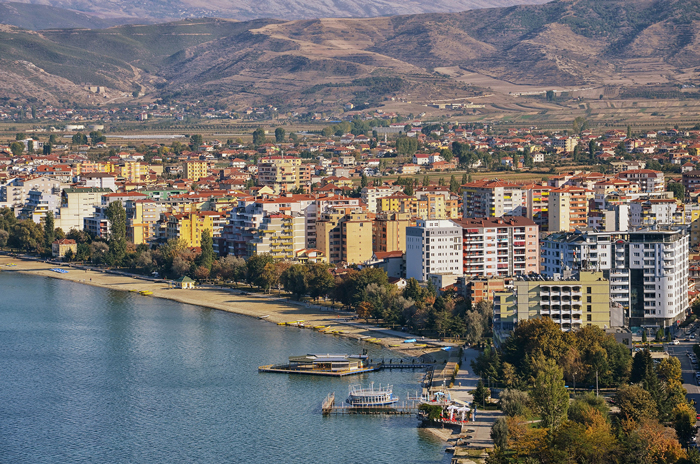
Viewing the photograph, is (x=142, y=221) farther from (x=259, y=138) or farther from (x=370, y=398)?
(x=259, y=138)

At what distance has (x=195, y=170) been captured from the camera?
159 ft

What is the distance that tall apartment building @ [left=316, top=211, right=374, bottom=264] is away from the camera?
28.0 meters

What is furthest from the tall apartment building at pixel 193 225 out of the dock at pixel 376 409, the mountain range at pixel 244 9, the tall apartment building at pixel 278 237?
the mountain range at pixel 244 9

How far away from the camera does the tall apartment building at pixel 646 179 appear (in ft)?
119

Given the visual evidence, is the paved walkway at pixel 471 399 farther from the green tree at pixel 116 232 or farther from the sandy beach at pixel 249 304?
the green tree at pixel 116 232

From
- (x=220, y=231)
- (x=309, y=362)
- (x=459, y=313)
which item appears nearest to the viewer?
(x=309, y=362)

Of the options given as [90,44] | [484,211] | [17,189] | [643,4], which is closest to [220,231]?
[484,211]

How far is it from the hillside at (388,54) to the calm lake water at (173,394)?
6307cm

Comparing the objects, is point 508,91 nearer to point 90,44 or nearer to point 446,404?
point 90,44

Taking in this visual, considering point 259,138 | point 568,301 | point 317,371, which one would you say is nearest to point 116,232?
point 317,371

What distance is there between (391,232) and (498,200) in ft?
17.0

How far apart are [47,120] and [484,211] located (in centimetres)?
6181

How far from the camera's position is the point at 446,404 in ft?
51.0

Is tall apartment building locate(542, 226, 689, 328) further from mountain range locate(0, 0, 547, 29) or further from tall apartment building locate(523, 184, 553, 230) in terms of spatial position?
mountain range locate(0, 0, 547, 29)
